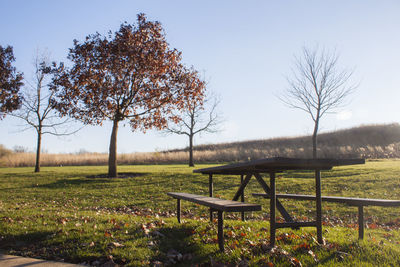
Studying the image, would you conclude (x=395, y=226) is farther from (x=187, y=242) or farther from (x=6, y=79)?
(x=6, y=79)

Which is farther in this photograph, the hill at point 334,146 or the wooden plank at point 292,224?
the hill at point 334,146

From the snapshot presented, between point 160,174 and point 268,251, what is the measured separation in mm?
15255

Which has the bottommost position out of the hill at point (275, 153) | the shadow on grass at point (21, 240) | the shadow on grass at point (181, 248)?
the shadow on grass at point (21, 240)

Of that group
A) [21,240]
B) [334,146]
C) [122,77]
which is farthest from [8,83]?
[334,146]

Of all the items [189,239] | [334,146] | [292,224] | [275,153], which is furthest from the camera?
[334,146]

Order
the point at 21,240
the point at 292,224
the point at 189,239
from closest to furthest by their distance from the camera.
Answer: the point at 292,224
the point at 189,239
the point at 21,240

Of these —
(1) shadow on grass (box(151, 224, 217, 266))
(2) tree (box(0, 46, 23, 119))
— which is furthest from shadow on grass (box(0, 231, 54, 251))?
(2) tree (box(0, 46, 23, 119))

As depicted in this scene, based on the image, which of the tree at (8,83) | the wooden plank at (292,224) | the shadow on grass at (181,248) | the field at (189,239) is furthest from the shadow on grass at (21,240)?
the tree at (8,83)

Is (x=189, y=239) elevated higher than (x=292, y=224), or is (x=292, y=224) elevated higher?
(x=292, y=224)

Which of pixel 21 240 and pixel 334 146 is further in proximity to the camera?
pixel 334 146

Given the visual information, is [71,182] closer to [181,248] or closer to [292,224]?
[181,248]

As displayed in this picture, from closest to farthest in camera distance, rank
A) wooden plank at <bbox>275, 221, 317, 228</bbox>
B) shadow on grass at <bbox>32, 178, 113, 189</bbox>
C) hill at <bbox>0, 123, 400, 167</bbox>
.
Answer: wooden plank at <bbox>275, 221, 317, 228</bbox>
shadow on grass at <bbox>32, 178, 113, 189</bbox>
hill at <bbox>0, 123, 400, 167</bbox>

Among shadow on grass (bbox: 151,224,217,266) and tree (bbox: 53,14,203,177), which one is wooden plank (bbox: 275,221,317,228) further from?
tree (bbox: 53,14,203,177)

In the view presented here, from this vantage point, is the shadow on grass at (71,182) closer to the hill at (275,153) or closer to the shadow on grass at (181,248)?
the shadow on grass at (181,248)
